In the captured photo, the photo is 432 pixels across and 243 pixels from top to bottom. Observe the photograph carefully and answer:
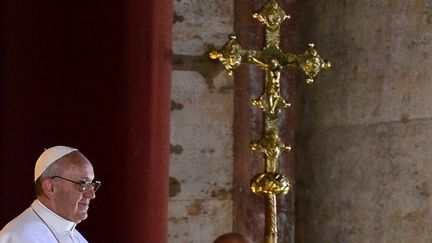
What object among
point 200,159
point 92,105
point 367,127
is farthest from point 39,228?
point 367,127

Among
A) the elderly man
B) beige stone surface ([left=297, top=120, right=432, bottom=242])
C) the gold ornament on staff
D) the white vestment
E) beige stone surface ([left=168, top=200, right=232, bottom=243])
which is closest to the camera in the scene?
the white vestment

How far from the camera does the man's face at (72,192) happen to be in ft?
9.37

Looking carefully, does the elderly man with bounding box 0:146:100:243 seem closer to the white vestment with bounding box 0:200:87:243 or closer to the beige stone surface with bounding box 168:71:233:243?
the white vestment with bounding box 0:200:87:243

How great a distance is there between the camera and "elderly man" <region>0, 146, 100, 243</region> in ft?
9.37

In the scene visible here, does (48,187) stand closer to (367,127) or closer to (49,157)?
(49,157)

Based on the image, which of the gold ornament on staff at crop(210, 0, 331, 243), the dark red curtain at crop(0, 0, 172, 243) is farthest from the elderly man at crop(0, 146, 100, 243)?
the gold ornament on staff at crop(210, 0, 331, 243)

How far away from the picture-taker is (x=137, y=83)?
3570 mm

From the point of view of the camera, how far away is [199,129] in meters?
4.01

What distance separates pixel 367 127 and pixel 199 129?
683 millimetres

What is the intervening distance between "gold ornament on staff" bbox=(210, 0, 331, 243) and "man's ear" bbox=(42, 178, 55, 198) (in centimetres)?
87

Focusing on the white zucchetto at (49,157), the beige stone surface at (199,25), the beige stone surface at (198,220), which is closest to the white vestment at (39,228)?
the white zucchetto at (49,157)

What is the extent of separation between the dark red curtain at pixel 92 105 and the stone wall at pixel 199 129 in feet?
1.15

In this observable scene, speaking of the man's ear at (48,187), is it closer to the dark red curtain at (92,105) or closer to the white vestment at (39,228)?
the white vestment at (39,228)

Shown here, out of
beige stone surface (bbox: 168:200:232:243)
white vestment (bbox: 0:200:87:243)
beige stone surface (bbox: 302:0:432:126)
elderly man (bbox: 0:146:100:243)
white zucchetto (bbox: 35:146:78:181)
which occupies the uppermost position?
beige stone surface (bbox: 302:0:432:126)
